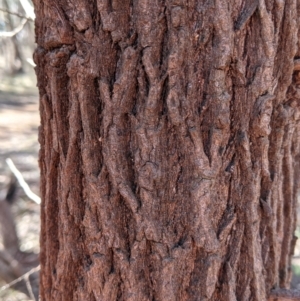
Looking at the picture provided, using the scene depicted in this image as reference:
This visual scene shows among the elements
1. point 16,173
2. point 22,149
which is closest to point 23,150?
point 22,149

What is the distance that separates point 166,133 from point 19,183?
7.89 ft

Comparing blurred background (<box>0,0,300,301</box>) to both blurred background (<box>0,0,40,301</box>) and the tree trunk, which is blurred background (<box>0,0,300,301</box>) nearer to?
blurred background (<box>0,0,40,301</box>)

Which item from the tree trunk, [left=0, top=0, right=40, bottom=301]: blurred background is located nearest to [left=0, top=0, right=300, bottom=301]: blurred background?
[left=0, top=0, right=40, bottom=301]: blurred background

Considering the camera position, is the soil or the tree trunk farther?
the soil

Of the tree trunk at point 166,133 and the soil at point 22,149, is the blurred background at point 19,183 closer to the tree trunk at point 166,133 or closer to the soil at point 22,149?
the soil at point 22,149

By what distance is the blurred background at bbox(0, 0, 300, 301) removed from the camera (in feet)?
8.20

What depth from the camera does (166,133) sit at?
3.78 feet

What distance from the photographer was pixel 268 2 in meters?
1.15

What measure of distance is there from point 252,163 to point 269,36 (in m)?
0.33

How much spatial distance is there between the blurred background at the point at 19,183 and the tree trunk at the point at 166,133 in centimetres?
79

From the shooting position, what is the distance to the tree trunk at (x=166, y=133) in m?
1.12

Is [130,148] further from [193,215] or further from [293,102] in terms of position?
[293,102]

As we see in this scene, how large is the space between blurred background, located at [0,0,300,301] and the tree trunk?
0.79 metres

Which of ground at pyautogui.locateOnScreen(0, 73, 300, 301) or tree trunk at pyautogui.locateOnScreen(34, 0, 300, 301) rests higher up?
tree trunk at pyautogui.locateOnScreen(34, 0, 300, 301)
